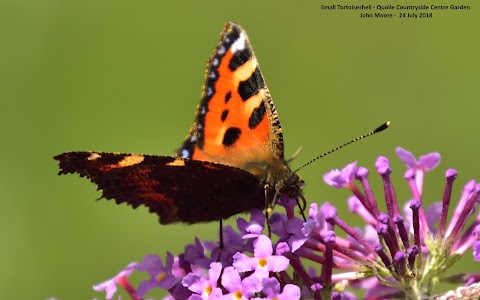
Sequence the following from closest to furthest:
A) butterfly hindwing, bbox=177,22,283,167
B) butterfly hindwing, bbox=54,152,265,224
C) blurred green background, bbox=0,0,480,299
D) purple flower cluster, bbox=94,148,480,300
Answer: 1. purple flower cluster, bbox=94,148,480,300
2. butterfly hindwing, bbox=54,152,265,224
3. butterfly hindwing, bbox=177,22,283,167
4. blurred green background, bbox=0,0,480,299

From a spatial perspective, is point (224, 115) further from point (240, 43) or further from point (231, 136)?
point (240, 43)

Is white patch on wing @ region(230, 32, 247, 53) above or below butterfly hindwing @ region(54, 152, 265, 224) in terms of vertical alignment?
above

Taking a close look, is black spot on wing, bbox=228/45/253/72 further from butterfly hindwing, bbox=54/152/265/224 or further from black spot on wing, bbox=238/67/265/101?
butterfly hindwing, bbox=54/152/265/224

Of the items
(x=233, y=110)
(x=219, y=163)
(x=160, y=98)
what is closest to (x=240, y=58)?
(x=233, y=110)

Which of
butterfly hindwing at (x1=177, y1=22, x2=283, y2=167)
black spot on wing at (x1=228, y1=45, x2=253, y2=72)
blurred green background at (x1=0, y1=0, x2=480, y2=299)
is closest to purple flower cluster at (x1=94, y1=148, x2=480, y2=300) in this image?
butterfly hindwing at (x1=177, y1=22, x2=283, y2=167)

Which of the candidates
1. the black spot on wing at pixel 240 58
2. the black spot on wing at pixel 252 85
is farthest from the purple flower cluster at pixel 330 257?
the black spot on wing at pixel 240 58

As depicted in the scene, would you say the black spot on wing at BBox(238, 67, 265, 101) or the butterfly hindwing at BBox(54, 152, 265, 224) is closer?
the butterfly hindwing at BBox(54, 152, 265, 224)

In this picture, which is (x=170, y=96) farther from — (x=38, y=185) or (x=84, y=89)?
(x=38, y=185)
